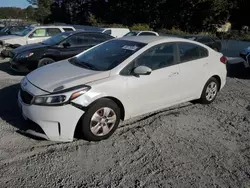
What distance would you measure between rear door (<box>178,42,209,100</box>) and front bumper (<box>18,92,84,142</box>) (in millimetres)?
2218

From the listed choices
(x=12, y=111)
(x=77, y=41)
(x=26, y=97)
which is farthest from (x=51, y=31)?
(x=26, y=97)

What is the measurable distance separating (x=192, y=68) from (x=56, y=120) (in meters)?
2.81

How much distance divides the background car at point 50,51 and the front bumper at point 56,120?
4.85 m

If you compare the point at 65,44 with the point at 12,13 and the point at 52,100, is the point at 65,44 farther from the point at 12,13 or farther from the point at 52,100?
the point at 12,13

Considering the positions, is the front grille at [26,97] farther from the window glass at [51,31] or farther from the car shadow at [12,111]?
the window glass at [51,31]

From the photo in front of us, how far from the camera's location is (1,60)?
464 inches

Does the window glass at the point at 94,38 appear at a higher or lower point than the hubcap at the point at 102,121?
higher

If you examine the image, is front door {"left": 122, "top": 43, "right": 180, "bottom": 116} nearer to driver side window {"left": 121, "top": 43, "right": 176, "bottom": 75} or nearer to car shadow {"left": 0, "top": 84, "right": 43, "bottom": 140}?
driver side window {"left": 121, "top": 43, "right": 176, "bottom": 75}

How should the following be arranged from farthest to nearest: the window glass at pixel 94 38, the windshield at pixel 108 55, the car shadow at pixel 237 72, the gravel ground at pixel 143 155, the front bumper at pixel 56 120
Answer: the window glass at pixel 94 38
the car shadow at pixel 237 72
the windshield at pixel 108 55
the front bumper at pixel 56 120
the gravel ground at pixel 143 155

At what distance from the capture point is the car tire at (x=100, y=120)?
412 cm

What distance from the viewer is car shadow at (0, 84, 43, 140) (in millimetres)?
4676

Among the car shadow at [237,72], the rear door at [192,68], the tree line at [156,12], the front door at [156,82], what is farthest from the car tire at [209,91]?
the tree line at [156,12]

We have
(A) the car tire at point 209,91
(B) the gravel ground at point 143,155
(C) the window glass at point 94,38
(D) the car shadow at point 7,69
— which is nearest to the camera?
(B) the gravel ground at point 143,155

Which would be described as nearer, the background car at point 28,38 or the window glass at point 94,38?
the window glass at point 94,38
